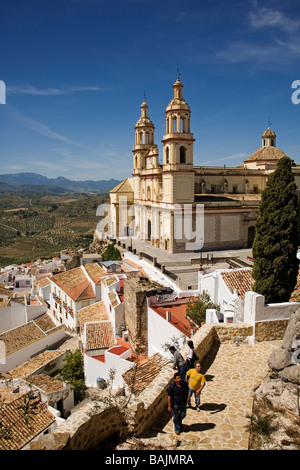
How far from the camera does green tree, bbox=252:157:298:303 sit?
11102 mm

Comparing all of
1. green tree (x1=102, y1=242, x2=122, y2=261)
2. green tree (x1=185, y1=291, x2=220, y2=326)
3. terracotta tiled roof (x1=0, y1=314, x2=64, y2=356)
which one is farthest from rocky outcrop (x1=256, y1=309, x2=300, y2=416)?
green tree (x1=102, y1=242, x2=122, y2=261)

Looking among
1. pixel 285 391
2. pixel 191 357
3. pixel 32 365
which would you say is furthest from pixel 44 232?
pixel 285 391

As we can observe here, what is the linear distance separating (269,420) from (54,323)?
21.0 m

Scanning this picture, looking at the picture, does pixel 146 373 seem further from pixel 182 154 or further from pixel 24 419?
pixel 182 154

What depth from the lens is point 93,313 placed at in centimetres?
1972

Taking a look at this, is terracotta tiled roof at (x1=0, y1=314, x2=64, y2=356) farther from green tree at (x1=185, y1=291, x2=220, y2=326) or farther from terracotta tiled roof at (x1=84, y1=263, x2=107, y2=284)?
green tree at (x1=185, y1=291, x2=220, y2=326)

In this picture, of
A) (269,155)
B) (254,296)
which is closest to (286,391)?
(254,296)

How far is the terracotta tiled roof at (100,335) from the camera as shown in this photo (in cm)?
1548

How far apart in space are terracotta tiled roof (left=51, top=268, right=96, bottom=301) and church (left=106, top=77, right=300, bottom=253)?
6.40m

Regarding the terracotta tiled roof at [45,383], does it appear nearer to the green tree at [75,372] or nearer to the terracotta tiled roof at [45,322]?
the green tree at [75,372]

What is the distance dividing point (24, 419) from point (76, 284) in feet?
43.0

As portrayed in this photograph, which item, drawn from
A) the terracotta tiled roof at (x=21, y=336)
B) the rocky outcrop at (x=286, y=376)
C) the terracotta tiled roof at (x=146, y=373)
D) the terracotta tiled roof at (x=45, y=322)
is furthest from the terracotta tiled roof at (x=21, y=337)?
the rocky outcrop at (x=286, y=376)

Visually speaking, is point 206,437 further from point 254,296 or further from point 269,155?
point 269,155
